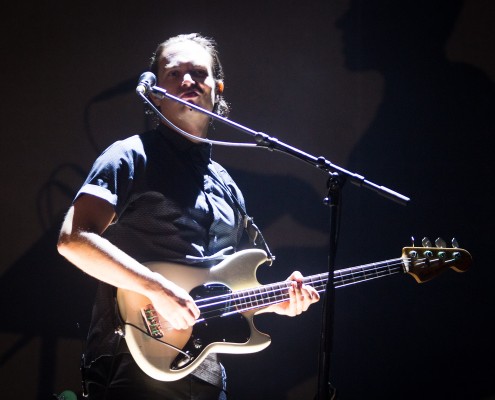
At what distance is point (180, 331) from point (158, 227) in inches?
14.3

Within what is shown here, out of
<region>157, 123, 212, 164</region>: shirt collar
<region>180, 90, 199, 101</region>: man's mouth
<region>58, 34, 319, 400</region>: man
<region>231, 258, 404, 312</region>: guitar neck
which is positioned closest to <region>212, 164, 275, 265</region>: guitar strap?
<region>58, 34, 319, 400</region>: man

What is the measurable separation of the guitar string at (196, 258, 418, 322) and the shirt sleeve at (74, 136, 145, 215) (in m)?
0.45

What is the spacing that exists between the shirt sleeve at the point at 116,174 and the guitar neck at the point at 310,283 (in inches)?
21.3

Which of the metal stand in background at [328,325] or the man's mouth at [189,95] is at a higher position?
the man's mouth at [189,95]

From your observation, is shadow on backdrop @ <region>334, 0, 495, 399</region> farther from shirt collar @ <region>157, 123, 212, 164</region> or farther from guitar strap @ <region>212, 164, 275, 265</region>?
shirt collar @ <region>157, 123, 212, 164</region>

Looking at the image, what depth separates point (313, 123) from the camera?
2.85 metres

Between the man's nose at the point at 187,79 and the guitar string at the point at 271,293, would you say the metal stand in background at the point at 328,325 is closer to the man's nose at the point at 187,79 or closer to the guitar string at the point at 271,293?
the guitar string at the point at 271,293

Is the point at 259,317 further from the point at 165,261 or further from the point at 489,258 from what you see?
the point at 489,258

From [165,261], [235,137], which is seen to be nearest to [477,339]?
[235,137]

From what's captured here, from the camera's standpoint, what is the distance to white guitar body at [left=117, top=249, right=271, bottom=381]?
159cm

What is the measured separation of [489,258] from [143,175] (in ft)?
6.54

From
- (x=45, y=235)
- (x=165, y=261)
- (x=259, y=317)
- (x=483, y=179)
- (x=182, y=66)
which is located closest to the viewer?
(x=165, y=261)

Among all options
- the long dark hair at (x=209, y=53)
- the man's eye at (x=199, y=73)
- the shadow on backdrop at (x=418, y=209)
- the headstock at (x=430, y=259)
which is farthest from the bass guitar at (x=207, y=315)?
the long dark hair at (x=209, y=53)

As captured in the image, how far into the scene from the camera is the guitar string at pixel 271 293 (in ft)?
5.78
